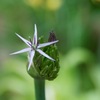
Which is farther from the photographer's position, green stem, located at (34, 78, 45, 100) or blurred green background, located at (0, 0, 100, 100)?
blurred green background, located at (0, 0, 100, 100)

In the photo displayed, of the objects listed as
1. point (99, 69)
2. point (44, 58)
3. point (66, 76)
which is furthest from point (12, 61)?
Answer: point (44, 58)

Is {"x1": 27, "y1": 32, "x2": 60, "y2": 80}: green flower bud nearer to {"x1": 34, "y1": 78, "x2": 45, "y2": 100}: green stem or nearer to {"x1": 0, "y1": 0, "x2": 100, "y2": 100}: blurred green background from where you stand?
{"x1": 34, "y1": 78, "x2": 45, "y2": 100}: green stem

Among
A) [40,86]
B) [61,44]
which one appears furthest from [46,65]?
[61,44]

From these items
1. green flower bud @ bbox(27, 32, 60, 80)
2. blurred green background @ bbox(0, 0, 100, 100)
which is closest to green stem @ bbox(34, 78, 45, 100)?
green flower bud @ bbox(27, 32, 60, 80)

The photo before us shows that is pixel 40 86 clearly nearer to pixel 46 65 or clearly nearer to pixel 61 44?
pixel 46 65

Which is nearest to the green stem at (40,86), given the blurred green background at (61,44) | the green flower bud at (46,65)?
the green flower bud at (46,65)

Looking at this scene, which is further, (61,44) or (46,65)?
(61,44)

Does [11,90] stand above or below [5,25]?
below

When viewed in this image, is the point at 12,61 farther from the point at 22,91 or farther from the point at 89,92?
the point at 89,92
